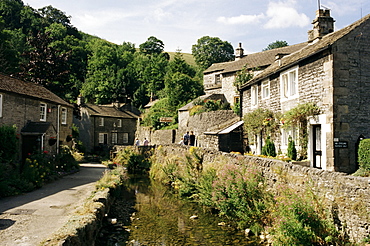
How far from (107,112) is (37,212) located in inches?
1483

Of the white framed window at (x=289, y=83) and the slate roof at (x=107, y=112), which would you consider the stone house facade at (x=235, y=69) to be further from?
the white framed window at (x=289, y=83)

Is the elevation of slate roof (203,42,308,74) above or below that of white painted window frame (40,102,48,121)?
above

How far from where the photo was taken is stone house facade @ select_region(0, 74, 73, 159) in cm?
1582

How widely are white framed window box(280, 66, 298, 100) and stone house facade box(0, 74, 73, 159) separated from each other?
44.5ft

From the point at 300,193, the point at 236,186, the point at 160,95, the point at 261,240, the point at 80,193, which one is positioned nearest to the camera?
the point at 300,193

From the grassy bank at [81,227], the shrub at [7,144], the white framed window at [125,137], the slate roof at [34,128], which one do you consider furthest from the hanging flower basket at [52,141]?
the white framed window at [125,137]

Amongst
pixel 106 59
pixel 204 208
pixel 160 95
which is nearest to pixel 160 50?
pixel 106 59

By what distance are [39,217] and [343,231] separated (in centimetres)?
824

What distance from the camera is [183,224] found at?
11781mm

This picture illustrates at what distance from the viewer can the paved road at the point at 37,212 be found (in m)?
7.39

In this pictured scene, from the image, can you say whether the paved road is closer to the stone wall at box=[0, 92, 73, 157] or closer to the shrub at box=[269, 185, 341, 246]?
the stone wall at box=[0, 92, 73, 157]

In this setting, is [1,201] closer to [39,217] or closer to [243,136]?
[39,217]

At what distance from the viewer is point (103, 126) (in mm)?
44969

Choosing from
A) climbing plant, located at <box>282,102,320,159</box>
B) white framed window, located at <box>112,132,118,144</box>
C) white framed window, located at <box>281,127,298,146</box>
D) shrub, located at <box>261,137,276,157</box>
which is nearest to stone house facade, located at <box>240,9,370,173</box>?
climbing plant, located at <box>282,102,320,159</box>
